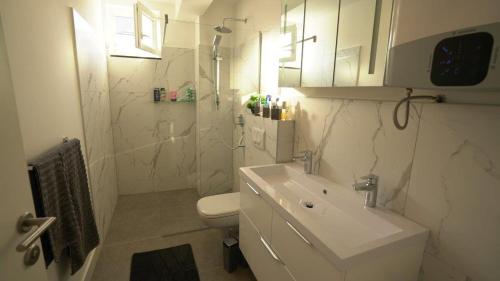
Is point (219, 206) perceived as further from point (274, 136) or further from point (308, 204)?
point (308, 204)

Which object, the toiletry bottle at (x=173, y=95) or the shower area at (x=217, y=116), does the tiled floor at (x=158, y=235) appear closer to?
the shower area at (x=217, y=116)

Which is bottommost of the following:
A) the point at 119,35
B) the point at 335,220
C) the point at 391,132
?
the point at 335,220

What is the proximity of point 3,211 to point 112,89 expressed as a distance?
2.62m

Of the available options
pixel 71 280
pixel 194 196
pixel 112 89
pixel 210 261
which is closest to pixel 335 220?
pixel 210 261

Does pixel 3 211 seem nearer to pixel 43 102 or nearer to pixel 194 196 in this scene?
pixel 43 102

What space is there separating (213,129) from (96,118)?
4.19 feet

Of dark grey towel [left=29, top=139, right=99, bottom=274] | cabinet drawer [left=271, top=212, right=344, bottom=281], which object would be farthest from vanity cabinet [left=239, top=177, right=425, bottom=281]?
dark grey towel [left=29, top=139, right=99, bottom=274]

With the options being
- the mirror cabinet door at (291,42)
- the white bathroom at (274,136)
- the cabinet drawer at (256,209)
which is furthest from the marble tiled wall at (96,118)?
the mirror cabinet door at (291,42)

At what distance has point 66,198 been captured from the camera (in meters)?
1.25

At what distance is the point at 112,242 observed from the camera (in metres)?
2.29

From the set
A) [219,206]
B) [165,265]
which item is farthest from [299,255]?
[165,265]

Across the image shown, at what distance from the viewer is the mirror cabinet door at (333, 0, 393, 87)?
1119mm

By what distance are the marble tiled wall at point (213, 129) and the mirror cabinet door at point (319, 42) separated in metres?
1.49

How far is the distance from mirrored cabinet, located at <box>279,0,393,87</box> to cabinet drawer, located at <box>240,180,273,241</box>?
799 mm
